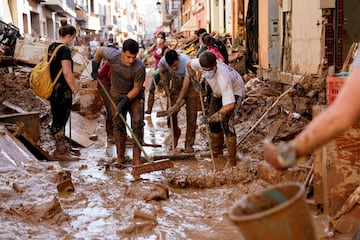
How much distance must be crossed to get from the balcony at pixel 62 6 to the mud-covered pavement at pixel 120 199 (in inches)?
1090

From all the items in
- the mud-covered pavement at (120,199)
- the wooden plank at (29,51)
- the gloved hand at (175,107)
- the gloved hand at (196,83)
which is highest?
the wooden plank at (29,51)

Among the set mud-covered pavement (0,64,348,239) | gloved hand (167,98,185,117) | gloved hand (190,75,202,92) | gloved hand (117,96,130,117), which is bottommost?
mud-covered pavement (0,64,348,239)

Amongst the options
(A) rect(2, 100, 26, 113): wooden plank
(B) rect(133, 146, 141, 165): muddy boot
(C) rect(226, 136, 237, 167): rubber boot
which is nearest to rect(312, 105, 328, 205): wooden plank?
(C) rect(226, 136, 237, 167): rubber boot

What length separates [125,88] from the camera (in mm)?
7320

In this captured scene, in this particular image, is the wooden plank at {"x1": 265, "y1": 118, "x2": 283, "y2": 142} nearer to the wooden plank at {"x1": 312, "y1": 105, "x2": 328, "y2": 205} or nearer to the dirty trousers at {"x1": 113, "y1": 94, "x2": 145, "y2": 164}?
the dirty trousers at {"x1": 113, "y1": 94, "x2": 145, "y2": 164}

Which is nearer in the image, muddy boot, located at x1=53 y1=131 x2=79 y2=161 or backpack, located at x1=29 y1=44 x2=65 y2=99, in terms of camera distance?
backpack, located at x1=29 y1=44 x2=65 y2=99

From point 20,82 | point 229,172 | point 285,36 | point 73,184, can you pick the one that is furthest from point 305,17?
point 20,82

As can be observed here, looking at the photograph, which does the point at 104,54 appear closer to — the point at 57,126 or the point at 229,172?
the point at 57,126

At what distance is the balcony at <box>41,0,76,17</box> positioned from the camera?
33594 millimetres

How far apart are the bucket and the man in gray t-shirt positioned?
448 cm

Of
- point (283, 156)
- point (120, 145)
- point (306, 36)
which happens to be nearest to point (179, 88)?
point (120, 145)

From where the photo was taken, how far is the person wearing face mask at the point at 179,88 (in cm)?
789

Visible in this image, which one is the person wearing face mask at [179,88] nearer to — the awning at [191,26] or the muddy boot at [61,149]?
the muddy boot at [61,149]

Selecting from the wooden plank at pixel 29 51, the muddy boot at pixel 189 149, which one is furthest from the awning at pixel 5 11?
the muddy boot at pixel 189 149
